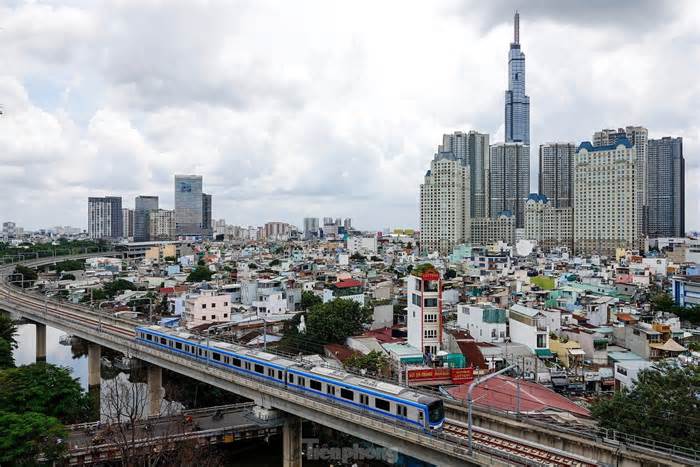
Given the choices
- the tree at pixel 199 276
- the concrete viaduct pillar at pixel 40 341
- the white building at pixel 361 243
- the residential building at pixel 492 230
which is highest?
the residential building at pixel 492 230

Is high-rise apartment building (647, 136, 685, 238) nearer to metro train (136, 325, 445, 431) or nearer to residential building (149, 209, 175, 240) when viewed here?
metro train (136, 325, 445, 431)

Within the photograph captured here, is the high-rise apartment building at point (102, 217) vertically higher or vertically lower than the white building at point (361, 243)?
higher

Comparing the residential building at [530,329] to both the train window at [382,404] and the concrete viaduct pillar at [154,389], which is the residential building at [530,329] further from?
the concrete viaduct pillar at [154,389]

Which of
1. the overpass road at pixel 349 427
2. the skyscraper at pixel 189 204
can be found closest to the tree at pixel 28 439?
the overpass road at pixel 349 427

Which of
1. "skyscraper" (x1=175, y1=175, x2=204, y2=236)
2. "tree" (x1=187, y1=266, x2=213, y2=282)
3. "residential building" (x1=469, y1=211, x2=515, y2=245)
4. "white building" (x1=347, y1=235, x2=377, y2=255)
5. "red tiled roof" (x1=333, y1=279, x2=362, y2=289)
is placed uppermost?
"skyscraper" (x1=175, y1=175, x2=204, y2=236)

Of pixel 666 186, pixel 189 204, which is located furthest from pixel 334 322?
pixel 189 204

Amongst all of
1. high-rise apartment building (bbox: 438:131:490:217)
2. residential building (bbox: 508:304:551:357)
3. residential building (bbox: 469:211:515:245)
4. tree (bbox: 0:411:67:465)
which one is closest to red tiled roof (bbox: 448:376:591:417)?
residential building (bbox: 508:304:551:357)

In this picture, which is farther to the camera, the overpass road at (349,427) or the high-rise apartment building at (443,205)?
the high-rise apartment building at (443,205)

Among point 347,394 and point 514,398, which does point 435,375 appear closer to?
point 514,398
